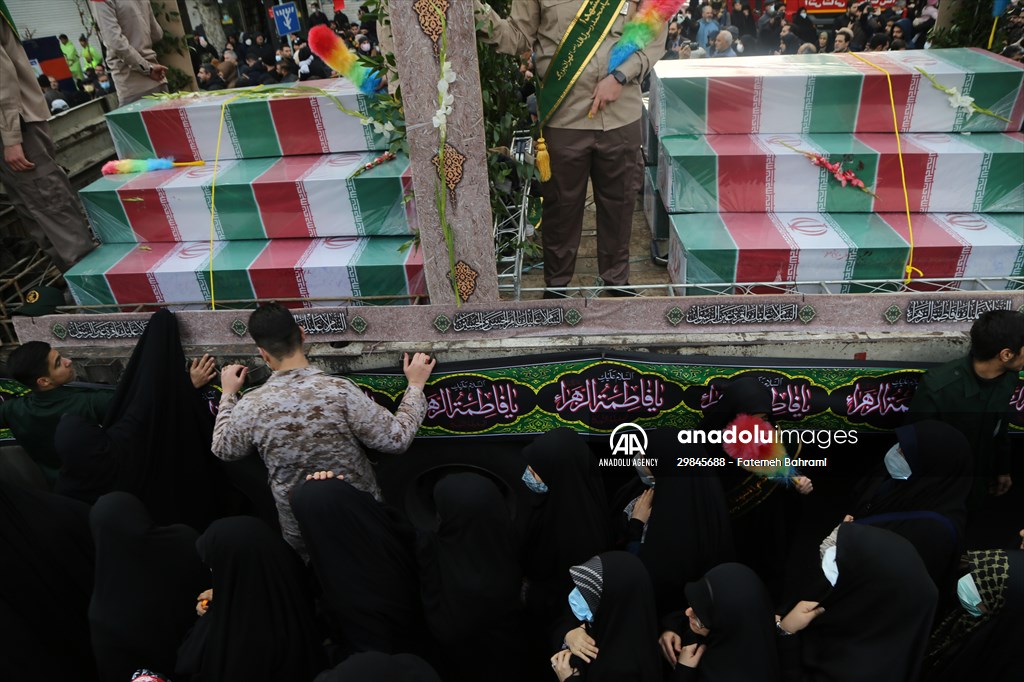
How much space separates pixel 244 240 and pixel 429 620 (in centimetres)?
260

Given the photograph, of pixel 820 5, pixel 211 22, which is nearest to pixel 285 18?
pixel 211 22

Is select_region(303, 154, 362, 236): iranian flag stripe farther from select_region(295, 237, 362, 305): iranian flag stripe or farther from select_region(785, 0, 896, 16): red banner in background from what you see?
select_region(785, 0, 896, 16): red banner in background

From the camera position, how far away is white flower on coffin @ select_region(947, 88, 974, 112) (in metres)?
3.89

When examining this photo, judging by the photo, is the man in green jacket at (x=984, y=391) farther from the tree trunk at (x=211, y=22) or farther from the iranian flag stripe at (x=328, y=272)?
the tree trunk at (x=211, y=22)

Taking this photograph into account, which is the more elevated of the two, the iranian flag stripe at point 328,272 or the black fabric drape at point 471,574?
the iranian flag stripe at point 328,272

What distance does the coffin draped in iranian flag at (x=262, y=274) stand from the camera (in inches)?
142

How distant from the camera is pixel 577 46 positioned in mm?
3410

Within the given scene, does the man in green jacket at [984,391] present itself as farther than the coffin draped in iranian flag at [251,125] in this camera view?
No

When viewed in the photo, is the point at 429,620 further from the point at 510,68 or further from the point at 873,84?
the point at 873,84

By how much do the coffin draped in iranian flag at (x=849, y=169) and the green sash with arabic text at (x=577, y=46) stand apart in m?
0.80

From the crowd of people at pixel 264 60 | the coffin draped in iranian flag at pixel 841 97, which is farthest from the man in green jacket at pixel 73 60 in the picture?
Answer: the coffin draped in iranian flag at pixel 841 97

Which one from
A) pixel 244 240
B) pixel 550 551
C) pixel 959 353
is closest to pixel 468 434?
pixel 550 551

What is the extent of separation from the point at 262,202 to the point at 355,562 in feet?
7.54

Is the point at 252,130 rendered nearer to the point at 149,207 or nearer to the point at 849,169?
Result: the point at 149,207
